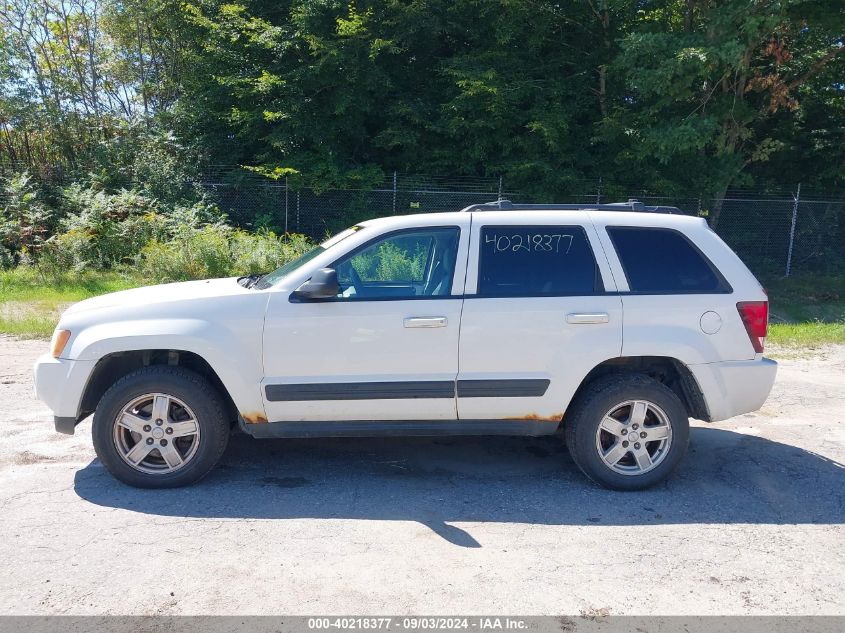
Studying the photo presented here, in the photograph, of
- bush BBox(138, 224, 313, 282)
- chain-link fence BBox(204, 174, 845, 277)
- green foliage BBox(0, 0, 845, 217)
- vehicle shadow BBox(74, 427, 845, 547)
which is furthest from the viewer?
chain-link fence BBox(204, 174, 845, 277)

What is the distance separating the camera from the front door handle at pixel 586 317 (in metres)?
4.70

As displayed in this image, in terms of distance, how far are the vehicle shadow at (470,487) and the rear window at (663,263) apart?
1.43 m

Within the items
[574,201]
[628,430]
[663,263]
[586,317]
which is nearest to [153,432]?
[586,317]

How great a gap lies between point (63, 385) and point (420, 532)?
2561mm

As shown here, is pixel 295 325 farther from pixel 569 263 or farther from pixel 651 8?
pixel 651 8

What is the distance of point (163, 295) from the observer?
4844 millimetres

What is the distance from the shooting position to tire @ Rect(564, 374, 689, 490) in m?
4.76

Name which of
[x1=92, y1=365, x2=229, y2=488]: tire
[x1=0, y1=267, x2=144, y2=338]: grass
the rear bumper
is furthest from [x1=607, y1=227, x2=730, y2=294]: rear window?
[x1=0, y1=267, x2=144, y2=338]: grass

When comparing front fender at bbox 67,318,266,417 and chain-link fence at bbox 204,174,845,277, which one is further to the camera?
chain-link fence at bbox 204,174,845,277

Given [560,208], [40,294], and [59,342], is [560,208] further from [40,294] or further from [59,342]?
[40,294]

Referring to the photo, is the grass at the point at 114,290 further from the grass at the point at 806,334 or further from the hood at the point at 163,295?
the hood at the point at 163,295

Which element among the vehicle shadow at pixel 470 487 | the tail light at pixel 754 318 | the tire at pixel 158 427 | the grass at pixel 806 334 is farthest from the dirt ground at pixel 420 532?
the grass at pixel 806 334

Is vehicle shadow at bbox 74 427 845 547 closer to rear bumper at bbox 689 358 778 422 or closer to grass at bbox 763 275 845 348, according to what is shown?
rear bumper at bbox 689 358 778 422

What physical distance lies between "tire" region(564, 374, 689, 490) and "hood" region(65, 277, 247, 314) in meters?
2.50
